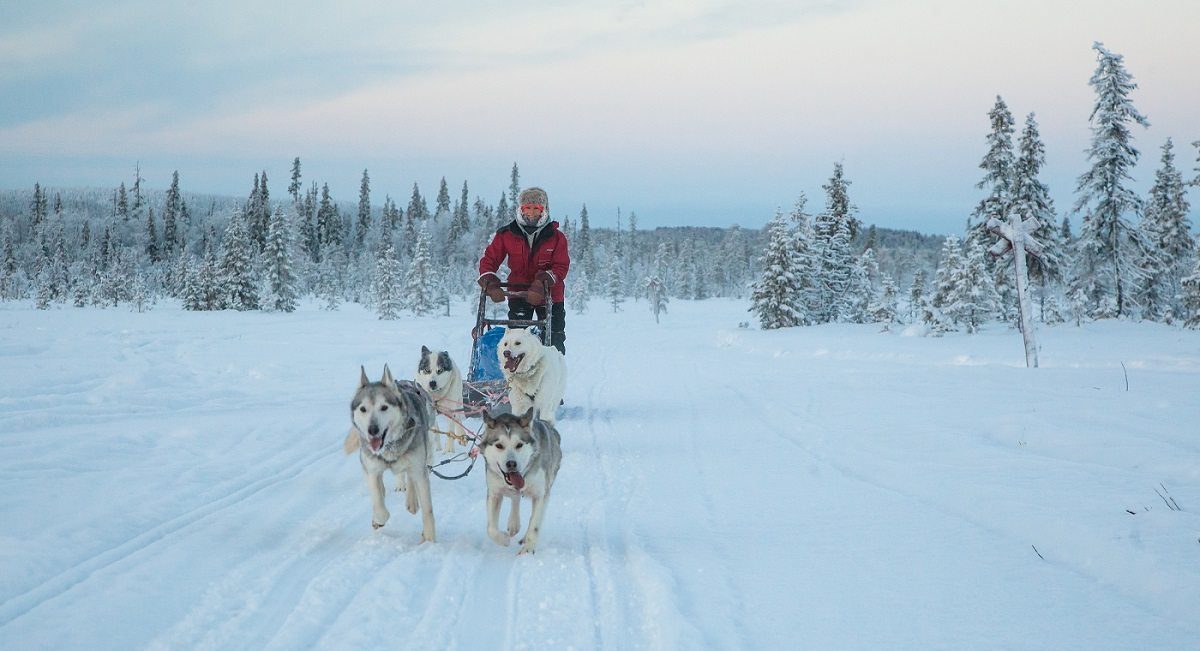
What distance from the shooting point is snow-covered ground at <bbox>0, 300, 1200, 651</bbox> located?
305 centimetres

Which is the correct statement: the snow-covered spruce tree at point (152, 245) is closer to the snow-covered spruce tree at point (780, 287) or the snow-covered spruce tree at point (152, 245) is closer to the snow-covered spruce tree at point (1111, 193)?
the snow-covered spruce tree at point (780, 287)

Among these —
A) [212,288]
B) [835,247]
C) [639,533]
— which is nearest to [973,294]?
[835,247]

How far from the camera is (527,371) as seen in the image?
22.1 feet

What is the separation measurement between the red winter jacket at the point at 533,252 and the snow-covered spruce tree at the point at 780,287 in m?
30.6

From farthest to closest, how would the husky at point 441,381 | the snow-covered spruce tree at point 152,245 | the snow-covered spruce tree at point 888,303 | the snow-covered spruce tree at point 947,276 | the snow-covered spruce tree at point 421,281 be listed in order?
1. the snow-covered spruce tree at point 152,245
2. the snow-covered spruce tree at point 421,281
3. the snow-covered spruce tree at point 888,303
4. the snow-covered spruce tree at point 947,276
5. the husky at point 441,381

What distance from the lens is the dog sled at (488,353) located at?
7.85 meters

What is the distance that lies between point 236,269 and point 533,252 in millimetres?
45235

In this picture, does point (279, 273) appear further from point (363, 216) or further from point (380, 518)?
point (363, 216)

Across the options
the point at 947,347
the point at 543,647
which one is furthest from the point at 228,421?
the point at 947,347

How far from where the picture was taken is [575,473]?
19.8ft

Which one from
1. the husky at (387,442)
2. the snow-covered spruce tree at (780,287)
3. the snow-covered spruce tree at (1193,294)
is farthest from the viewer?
the snow-covered spruce tree at (780,287)

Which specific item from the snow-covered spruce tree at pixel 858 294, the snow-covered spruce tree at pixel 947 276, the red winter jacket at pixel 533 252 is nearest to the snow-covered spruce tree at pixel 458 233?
the snow-covered spruce tree at pixel 858 294

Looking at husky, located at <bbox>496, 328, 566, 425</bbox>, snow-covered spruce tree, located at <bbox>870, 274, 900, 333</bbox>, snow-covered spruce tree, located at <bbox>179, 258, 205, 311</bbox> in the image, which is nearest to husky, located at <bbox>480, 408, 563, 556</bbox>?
husky, located at <bbox>496, 328, 566, 425</bbox>

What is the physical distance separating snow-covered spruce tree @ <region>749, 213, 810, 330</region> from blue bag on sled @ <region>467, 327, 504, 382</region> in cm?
3087
